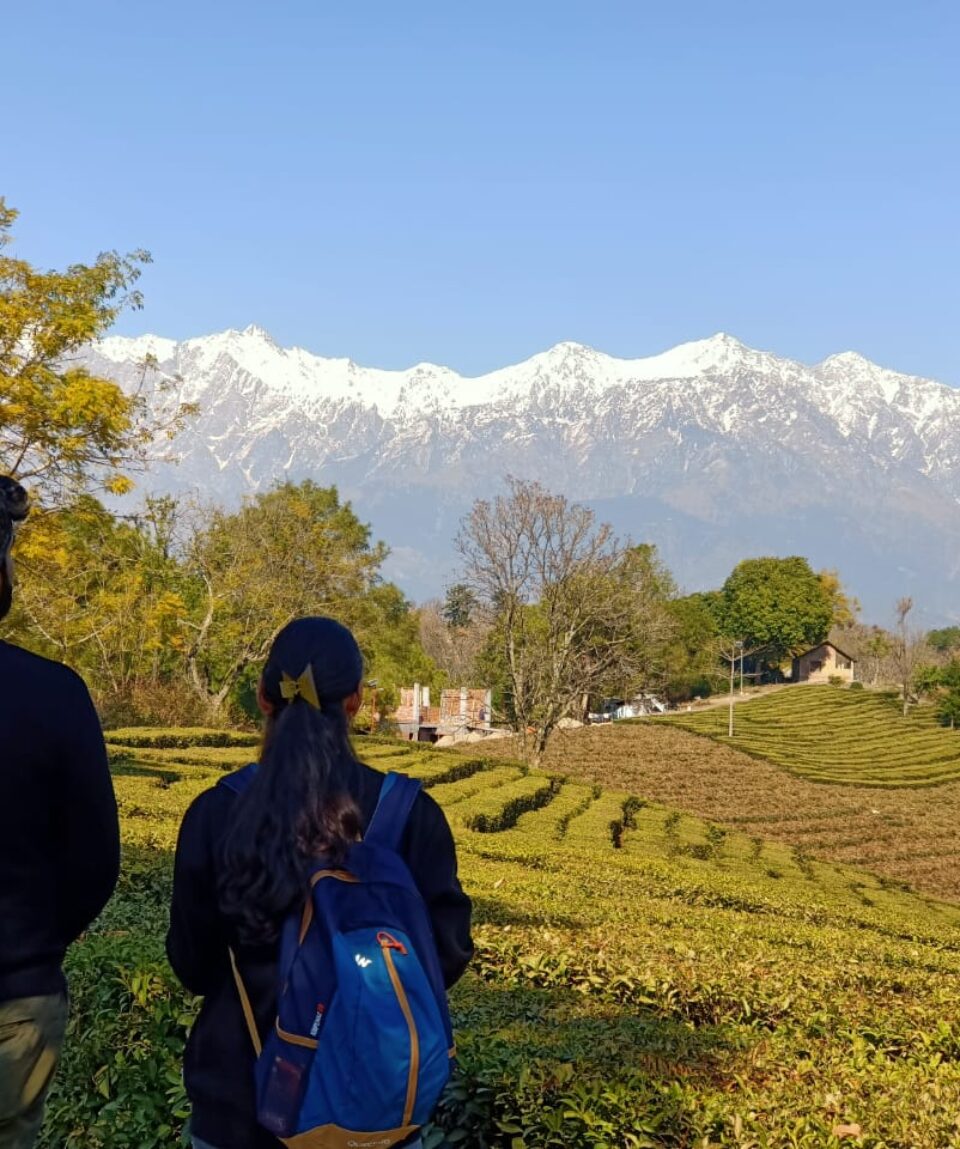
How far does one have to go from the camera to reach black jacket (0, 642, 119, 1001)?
2654 mm

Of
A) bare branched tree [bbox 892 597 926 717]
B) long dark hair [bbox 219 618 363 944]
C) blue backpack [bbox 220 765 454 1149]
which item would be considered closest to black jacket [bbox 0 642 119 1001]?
long dark hair [bbox 219 618 363 944]

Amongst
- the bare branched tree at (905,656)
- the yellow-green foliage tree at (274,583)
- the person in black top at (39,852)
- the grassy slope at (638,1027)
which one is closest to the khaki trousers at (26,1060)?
the person in black top at (39,852)

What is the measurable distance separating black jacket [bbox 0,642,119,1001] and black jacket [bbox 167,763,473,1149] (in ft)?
0.72

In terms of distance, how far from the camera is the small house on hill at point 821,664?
107375 millimetres

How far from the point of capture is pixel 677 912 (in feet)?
37.5

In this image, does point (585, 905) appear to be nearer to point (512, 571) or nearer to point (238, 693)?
point (512, 571)

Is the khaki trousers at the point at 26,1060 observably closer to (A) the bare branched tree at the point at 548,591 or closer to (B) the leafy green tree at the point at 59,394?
(B) the leafy green tree at the point at 59,394

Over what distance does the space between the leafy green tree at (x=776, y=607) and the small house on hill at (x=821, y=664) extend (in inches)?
68.4

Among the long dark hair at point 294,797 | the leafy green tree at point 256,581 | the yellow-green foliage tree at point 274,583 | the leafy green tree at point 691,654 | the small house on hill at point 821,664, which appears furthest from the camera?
the small house on hill at point 821,664

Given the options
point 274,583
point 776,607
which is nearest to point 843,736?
point 274,583

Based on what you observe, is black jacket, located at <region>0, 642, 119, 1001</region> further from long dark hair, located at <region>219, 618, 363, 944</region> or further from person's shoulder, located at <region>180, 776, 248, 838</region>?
long dark hair, located at <region>219, 618, 363, 944</region>

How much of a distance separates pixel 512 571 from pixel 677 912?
32.8 m

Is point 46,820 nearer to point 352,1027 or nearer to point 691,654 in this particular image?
point 352,1027

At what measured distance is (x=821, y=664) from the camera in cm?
10825
